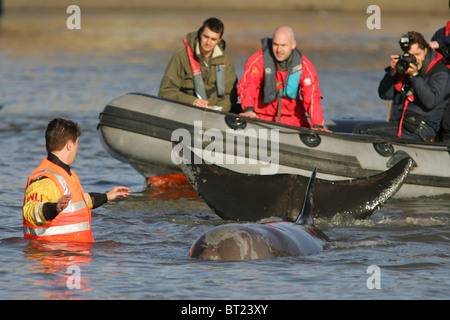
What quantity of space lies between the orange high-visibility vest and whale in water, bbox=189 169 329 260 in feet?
3.69

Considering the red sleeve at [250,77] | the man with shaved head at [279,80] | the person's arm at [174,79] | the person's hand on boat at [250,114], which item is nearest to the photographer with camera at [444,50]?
the man with shaved head at [279,80]

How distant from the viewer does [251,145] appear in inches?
391

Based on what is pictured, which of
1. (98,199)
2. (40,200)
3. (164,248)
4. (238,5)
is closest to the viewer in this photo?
(40,200)

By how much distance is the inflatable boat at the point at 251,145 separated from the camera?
32.6 feet

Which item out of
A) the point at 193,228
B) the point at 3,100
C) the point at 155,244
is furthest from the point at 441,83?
the point at 3,100

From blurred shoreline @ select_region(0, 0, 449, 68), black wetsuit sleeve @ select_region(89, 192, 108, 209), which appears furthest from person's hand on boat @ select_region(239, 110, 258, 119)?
blurred shoreline @ select_region(0, 0, 449, 68)

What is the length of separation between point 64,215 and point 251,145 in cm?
351

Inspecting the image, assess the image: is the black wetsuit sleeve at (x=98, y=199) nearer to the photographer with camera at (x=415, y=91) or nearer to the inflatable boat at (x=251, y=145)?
the inflatable boat at (x=251, y=145)

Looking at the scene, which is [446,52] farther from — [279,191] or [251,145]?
[279,191]

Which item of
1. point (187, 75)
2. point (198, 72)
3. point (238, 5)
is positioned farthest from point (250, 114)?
point (238, 5)

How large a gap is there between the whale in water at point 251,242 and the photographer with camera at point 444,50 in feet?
14.1

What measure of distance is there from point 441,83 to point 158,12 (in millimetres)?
37715

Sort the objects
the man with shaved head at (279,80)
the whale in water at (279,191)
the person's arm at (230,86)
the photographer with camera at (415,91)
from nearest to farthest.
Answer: the whale in water at (279,191) < the photographer with camera at (415,91) < the man with shaved head at (279,80) < the person's arm at (230,86)
